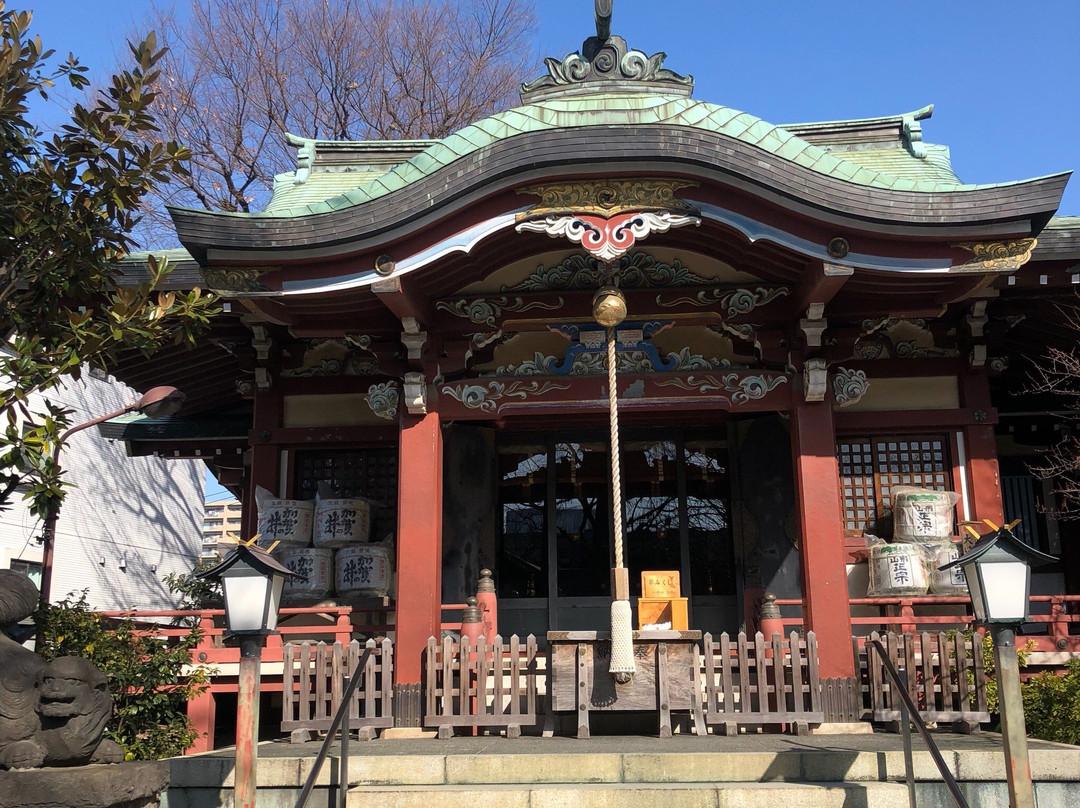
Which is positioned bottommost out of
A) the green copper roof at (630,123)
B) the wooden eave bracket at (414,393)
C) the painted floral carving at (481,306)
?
Result: the wooden eave bracket at (414,393)

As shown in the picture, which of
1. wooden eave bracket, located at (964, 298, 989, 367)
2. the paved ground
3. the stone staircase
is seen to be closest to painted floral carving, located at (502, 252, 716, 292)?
wooden eave bracket, located at (964, 298, 989, 367)

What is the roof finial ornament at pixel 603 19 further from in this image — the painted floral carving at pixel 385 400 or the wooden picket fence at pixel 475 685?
the wooden picket fence at pixel 475 685

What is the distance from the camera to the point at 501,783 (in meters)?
6.20

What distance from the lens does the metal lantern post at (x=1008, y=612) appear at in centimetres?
510

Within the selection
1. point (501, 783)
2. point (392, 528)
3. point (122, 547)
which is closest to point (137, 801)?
point (501, 783)

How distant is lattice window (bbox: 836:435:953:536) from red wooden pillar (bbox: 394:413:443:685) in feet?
13.8

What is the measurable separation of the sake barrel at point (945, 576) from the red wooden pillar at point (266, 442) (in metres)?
6.57

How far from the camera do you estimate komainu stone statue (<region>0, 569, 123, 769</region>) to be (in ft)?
17.3

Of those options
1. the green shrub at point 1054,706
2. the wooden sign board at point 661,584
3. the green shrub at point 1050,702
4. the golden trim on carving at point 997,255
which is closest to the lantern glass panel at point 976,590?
the green shrub at point 1050,702

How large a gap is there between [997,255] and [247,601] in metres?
6.04

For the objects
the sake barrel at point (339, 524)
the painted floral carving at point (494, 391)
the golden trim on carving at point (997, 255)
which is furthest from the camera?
the sake barrel at point (339, 524)

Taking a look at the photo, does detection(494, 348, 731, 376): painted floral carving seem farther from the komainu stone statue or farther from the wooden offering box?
the komainu stone statue

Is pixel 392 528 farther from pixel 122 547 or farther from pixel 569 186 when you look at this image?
pixel 122 547

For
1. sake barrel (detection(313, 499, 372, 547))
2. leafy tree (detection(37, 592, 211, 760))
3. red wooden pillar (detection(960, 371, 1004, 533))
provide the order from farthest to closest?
sake barrel (detection(313, 499, 372, 547)), red wooden pillar (detection(960, 371, 1004, 533)), leafy tree (detection(37, 592, 211, 760))
